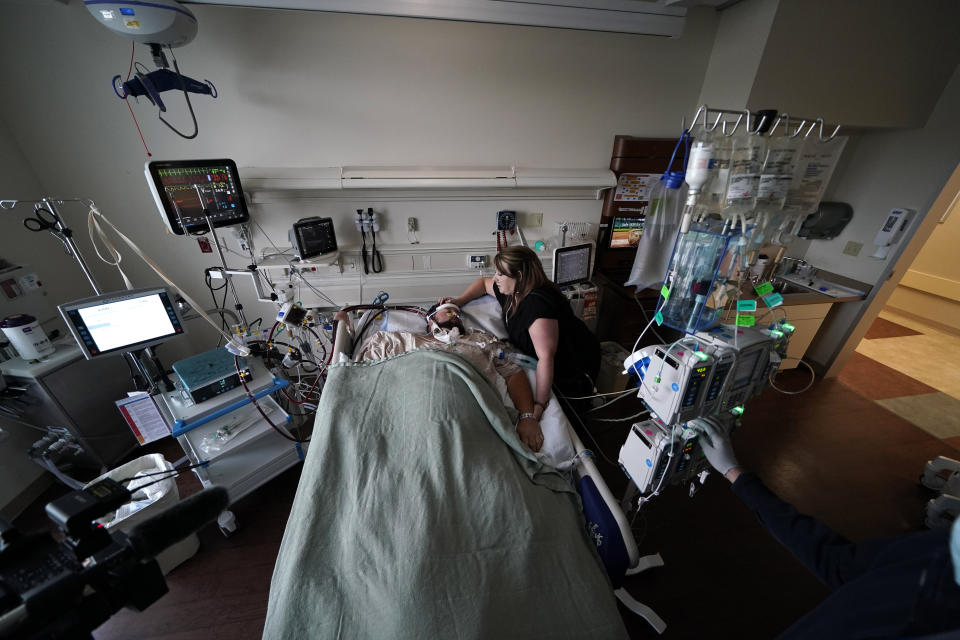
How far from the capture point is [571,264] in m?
2.59

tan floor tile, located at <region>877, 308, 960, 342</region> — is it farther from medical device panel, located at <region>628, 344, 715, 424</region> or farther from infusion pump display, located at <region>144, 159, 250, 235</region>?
infusion pump display, located at <region>144, 159, 250, 235</region>

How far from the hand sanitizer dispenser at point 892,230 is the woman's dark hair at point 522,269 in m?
2.66

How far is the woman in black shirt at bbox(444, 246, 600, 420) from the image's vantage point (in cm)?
169

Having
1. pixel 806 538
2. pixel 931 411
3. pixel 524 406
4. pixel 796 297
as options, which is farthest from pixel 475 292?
pixel 931 411

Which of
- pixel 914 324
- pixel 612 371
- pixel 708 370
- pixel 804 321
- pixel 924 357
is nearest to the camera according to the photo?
pixel 708 370

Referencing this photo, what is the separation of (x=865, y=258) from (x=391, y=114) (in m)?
3.69

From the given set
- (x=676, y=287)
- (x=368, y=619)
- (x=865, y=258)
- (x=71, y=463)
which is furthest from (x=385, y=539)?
(x=865, y=258)

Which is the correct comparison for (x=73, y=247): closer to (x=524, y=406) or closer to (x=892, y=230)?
(x=524, y=406)

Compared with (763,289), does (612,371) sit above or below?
below

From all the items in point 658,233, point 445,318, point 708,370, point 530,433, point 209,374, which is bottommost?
point 530,433

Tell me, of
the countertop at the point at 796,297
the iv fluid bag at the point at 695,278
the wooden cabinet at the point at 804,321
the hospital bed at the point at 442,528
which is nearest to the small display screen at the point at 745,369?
the iv fluid bag at the point at 695,278

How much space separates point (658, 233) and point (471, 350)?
1.05m

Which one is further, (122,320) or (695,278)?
(122,320)

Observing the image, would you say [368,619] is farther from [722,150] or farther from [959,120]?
[959,120]
